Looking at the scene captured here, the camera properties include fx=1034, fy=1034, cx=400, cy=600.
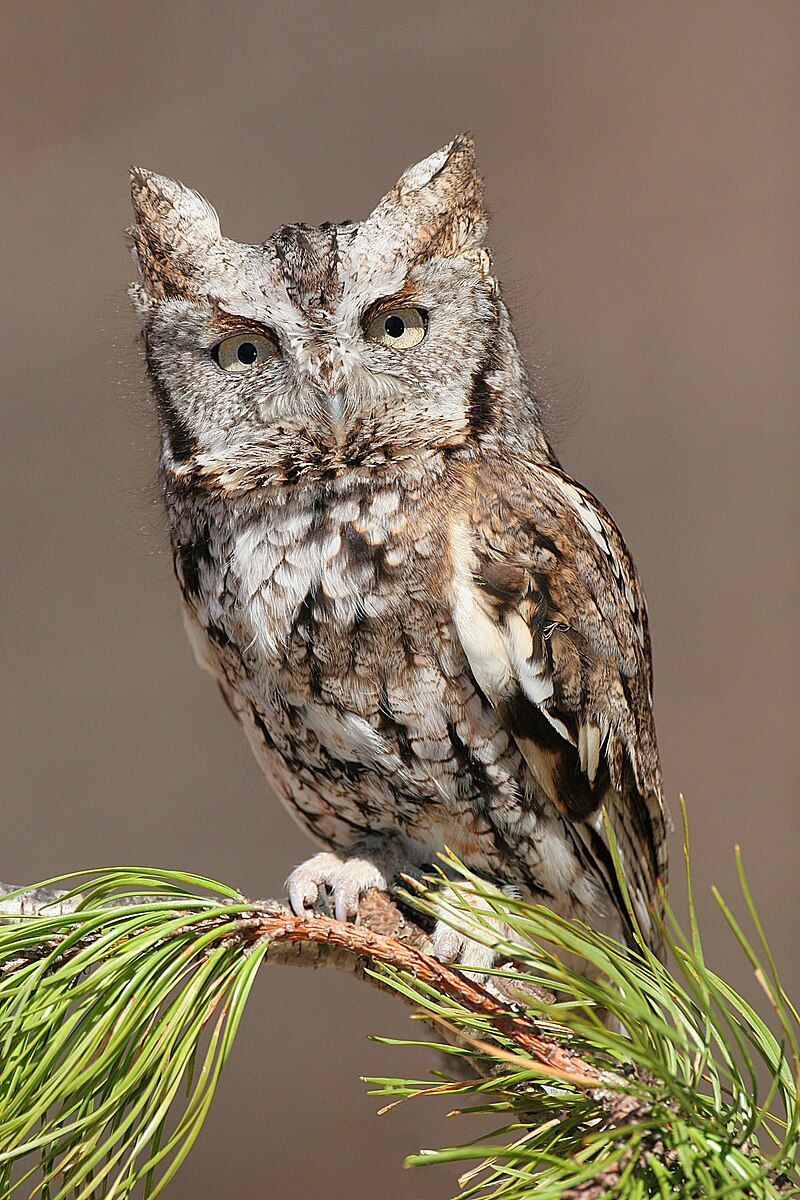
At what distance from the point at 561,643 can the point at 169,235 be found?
507 millimetres

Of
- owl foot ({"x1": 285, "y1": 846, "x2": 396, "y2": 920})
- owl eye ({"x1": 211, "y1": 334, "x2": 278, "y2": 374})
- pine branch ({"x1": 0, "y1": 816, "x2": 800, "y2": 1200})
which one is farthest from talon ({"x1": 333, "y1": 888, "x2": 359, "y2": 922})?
owl eye ({"x1": 211, "y1": 334, "x2": 278, "y2": 374})

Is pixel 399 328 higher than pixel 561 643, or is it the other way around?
pixel 399 328

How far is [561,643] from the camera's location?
90cm

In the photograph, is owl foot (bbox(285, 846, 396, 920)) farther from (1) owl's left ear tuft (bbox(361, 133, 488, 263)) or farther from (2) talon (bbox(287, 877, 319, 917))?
(1) owl's left ear tuft (bbox(361, 133, 488, 263))

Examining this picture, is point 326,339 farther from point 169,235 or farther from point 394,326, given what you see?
point 169,235

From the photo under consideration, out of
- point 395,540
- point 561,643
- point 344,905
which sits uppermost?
point 395,540

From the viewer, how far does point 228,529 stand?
3.06 ft

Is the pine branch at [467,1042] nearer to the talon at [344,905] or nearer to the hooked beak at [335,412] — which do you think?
the talon at [344,905]

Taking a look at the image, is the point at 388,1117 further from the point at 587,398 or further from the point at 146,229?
the point at 146,229

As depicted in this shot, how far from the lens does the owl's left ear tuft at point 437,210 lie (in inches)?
35.8

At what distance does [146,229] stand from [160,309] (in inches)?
3.0

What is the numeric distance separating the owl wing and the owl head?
8cm

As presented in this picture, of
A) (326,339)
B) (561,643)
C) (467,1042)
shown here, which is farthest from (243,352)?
(467,1042)

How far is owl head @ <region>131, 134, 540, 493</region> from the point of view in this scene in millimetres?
875
